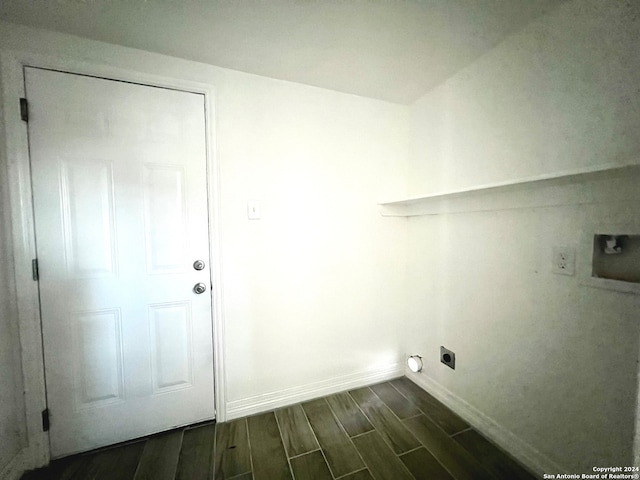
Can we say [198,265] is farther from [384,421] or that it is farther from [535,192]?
[535,192]

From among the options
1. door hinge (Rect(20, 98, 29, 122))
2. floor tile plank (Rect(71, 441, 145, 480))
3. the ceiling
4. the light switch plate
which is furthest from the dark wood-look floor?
the ceiling

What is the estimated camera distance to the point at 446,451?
1.31 meters

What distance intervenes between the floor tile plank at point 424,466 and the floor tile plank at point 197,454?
1038 mm

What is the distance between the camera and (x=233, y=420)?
154 cm

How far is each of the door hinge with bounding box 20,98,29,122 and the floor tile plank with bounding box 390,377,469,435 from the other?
285 cm

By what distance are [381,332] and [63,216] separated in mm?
2203

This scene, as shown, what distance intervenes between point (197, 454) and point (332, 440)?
0.76 metres

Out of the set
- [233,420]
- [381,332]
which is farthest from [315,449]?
[381,332]

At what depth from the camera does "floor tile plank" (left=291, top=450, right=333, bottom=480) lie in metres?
1.17

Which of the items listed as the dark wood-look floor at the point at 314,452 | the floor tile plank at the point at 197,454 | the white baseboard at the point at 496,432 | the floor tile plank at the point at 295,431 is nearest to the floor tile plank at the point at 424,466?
the dark wood-look floor at the point at 314,452

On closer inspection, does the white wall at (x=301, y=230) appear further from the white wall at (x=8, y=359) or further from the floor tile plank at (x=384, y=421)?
the white wall at (x=8, y=359)

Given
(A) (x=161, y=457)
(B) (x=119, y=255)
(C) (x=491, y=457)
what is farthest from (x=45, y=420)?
(C) (x=491, y=457)

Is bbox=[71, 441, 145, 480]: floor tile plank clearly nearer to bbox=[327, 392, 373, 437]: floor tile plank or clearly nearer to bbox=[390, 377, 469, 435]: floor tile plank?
bbox=[327, 392, 373, 437]: floor tile plank

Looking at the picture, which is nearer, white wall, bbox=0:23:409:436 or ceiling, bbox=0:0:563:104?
ceiling, bbox=0:0:563:104
